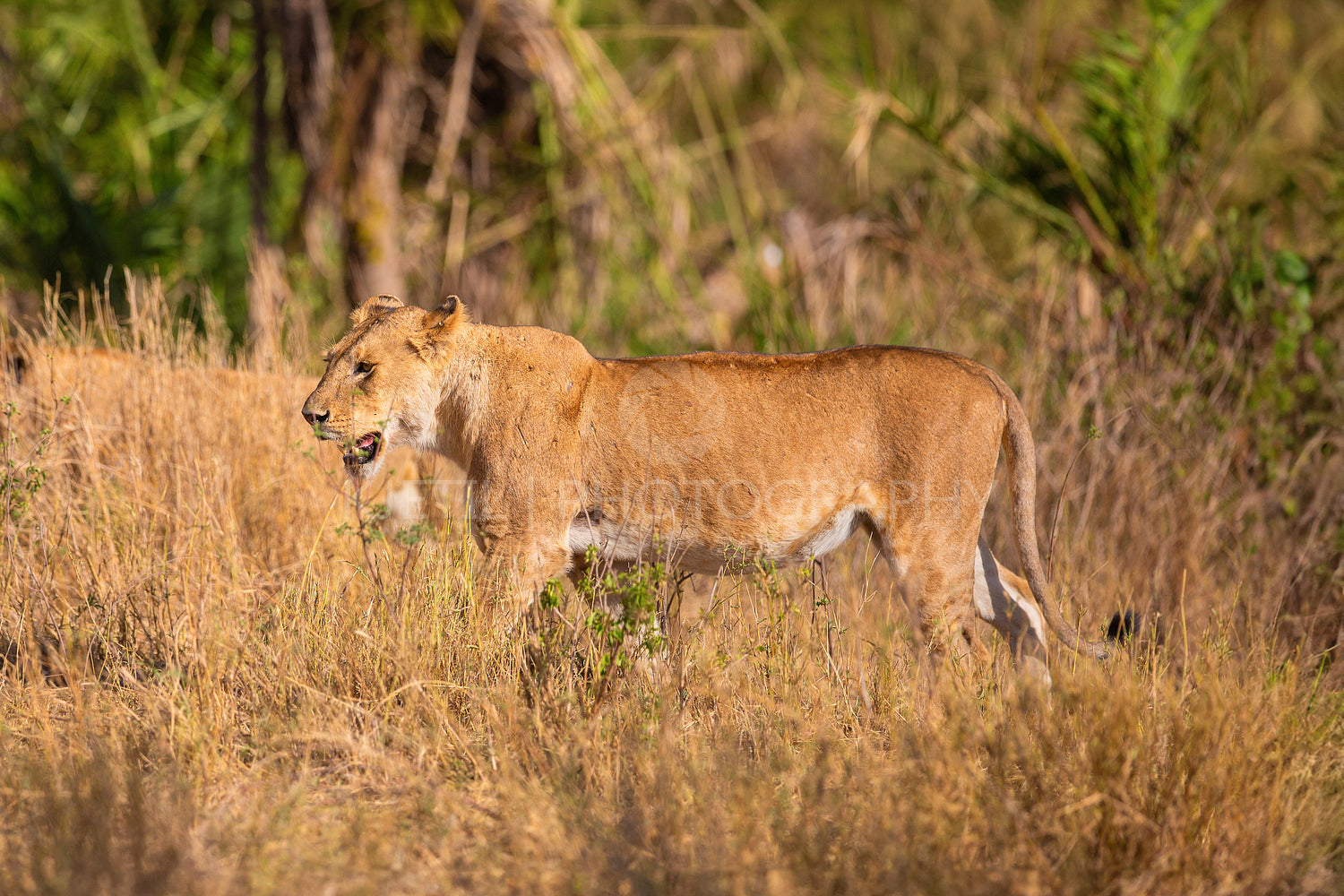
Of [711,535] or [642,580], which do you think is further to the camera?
[711,535]

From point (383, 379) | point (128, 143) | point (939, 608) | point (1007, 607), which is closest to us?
point (939, 608)

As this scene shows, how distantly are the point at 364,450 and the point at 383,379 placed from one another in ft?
0.93

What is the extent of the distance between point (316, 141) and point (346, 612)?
6580 mm

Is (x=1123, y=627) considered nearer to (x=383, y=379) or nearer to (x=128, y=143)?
(x=383, y=379)

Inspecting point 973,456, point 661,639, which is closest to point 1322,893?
point 973,456

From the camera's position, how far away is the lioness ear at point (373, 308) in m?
4.73

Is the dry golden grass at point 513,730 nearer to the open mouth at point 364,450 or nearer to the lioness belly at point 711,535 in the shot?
the lioness belly at point 711,535

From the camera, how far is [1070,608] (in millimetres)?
5004

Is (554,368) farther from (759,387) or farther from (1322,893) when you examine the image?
(1322,893)

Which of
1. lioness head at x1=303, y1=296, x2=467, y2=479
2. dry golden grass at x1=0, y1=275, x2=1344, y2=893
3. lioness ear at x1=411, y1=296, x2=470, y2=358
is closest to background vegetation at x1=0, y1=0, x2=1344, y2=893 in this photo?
dry golden grass at x1=0, y1=275, x2=1344, y2=893

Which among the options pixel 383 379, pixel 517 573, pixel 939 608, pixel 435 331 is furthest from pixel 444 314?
pixel 939 608

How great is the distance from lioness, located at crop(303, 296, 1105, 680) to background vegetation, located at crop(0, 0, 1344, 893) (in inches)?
10.2

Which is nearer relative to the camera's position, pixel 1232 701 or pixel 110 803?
pixel 110 803

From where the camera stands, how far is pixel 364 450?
4520 mm
